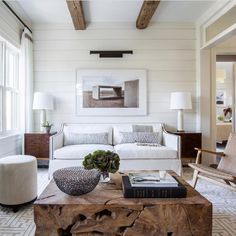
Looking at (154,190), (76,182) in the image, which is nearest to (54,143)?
(76,182)

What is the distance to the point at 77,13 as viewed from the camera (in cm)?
369

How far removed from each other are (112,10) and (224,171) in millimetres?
3072

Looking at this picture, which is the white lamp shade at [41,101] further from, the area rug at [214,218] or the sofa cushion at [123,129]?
the area rug at [214,218]

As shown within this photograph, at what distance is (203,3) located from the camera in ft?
12.3

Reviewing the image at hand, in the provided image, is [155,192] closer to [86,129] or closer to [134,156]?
[134,156]

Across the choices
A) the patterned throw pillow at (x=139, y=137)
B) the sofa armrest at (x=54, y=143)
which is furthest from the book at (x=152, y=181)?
the patterned throw pillow at (x=139, y=137)

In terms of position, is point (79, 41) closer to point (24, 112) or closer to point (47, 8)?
point (47, 8)

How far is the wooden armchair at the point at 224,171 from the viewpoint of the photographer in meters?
2.47

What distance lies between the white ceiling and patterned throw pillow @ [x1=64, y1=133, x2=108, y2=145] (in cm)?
211

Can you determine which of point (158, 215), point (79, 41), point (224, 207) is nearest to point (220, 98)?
point (79, 41)

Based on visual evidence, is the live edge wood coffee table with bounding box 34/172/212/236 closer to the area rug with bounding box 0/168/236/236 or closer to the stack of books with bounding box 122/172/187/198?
the stack of books with bounding box 122/172/187/198

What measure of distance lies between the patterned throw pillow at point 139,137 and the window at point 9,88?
6.17 feet

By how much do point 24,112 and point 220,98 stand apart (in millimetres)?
6443

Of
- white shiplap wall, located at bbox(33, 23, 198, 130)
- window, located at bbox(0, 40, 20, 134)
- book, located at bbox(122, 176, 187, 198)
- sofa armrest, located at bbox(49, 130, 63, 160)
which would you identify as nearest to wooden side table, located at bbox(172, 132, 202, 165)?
white shiplap wall, located at bbox(33, 23, 198, 130)
